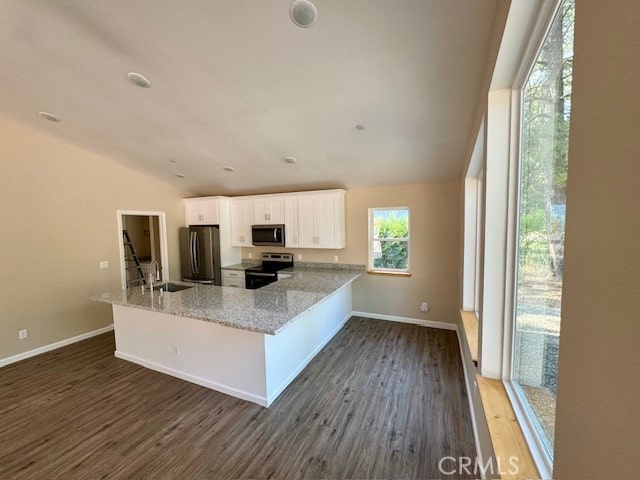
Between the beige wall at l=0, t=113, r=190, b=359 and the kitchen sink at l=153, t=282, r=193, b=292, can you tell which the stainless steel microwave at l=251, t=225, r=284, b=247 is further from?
the beige wall at l=0, t=113, r=190, b=359

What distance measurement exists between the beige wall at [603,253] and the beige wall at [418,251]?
3.80 m

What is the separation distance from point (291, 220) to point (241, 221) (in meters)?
1.17

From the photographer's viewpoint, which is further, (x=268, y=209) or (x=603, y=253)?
(x=268, y=209)

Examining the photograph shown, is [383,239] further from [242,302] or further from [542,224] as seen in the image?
[542,224]

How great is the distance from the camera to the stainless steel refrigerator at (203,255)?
17.5 ft

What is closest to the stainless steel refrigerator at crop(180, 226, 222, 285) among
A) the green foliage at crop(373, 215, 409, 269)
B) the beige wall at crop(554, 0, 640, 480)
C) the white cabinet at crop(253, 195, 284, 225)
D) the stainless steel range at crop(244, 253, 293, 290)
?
the stainless steel range at crop(244, 253, 293, 290)

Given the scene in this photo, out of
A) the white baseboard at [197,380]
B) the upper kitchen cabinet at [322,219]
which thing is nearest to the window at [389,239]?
the upper kitchen cabinet at [322,219]

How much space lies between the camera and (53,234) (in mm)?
3902

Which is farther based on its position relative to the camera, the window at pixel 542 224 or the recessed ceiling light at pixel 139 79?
the recessed ceiling light at pixel 139 79

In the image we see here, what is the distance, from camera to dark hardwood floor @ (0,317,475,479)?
1.96 metres

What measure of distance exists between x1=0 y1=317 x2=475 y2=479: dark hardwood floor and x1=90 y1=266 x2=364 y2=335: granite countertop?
2.85 ft

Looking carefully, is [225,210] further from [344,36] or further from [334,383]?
[344,36]

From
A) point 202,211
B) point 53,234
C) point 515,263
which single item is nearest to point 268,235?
point 202,211

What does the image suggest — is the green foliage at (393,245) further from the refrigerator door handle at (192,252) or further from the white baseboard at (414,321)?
the refrigerator door handle at (192,252)
